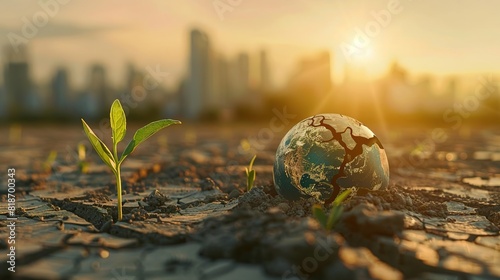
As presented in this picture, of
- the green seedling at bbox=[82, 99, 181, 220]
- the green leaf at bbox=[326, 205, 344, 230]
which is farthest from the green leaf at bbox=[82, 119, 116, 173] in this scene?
the green leaf at bbox=[326, 205, 344, 230]

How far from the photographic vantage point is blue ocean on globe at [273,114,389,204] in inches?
150

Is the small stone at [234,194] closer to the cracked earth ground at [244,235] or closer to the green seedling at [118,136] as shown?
the cracked earth ground at [244,235]

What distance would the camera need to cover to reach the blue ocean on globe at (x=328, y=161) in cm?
381

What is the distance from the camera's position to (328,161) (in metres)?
3.81

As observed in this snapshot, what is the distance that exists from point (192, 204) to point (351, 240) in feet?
5.69

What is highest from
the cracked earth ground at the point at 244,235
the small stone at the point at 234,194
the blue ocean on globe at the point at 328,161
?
the blue ocean on globe at the point at 328,161

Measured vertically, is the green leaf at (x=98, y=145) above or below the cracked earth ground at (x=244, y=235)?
above


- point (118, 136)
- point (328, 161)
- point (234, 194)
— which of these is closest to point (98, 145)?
point (118, 136)

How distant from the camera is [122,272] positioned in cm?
268

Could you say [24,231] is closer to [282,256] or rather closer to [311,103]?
[282,256]

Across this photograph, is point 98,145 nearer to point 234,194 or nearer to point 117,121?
point 117,121

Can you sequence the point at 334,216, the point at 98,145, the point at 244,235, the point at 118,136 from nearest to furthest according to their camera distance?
the point at 244,235, the point at 334,216, the point at 98,145, the point at 118,136

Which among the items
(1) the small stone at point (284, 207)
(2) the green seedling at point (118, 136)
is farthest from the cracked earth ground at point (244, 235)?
(2) the green seedling at point (118, 136)

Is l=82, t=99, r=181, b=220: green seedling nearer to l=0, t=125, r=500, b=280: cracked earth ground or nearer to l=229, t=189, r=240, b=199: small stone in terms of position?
l=0, t=125, r=500, b=280: cracked earth ground
